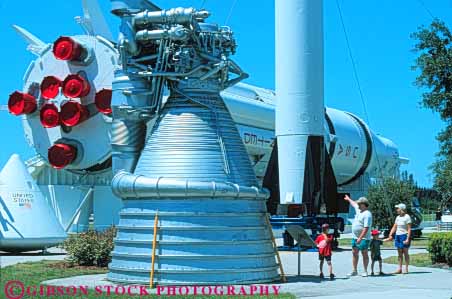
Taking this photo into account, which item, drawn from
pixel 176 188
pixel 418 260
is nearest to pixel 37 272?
pixel 176 188

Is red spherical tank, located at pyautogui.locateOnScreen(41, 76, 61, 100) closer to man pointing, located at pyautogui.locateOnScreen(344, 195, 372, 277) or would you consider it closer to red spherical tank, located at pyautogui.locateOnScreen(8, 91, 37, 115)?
red spherical tank, located at pyautogui.locateOnScreen(8, 91, 37, 115)

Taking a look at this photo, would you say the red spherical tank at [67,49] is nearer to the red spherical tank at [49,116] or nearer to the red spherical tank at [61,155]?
the red spherical tank at [49,116]

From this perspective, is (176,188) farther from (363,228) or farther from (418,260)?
(418,260)

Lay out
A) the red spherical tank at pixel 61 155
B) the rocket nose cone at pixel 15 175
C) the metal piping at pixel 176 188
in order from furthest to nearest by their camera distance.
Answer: the red spherical tank at pixel 61 155, the rocket nose cone at pixel 15 175, the metal piping at pixel 176 188

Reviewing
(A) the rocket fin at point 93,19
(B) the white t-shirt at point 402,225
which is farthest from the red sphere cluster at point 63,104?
(B) the white t-shirt at point 402,225

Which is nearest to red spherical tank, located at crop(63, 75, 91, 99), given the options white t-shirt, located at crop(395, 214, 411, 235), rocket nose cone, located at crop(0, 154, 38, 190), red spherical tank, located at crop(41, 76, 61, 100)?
red spherical tank, located at crop(41, 76, 61, 100)

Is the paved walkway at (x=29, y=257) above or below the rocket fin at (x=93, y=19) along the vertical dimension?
below

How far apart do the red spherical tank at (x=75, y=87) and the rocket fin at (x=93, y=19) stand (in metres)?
2.99

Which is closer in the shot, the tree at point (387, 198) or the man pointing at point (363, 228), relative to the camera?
the man pointing at point (363, 228)

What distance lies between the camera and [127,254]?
42.3ft

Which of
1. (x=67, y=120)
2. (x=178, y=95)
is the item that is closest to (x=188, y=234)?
(x=178, y=95)

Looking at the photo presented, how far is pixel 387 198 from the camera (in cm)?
3322

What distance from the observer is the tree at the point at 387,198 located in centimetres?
3319

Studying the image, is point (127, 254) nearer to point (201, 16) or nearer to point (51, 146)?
point (201, 16)
